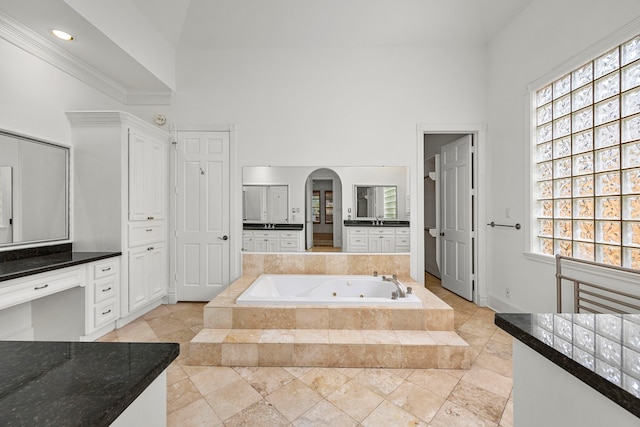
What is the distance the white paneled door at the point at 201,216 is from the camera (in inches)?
141

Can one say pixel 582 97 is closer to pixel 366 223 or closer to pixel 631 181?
pixel 631 181

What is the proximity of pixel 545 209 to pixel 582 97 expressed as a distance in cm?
98

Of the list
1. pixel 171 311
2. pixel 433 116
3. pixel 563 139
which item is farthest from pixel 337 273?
pixel 563 139

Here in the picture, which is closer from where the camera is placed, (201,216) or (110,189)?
(110,189)

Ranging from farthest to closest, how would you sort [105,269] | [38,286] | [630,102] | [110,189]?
[110,189] < [105,269] < [38,286] < [630,102]

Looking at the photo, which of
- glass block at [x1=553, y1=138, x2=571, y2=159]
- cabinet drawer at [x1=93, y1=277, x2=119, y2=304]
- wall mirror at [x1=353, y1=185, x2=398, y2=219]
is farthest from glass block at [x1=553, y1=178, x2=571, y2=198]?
cabinet drawer at [x1=93, y1=277, x2=119, y2=304]

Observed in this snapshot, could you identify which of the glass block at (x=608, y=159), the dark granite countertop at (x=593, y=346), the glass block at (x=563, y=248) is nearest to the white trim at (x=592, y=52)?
the glass block at (x=608, y=159)

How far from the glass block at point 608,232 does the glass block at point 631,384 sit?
83.0 inches

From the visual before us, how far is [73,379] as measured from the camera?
0.57 m

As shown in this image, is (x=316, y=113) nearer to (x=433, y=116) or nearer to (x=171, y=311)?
(x=433, y=116)

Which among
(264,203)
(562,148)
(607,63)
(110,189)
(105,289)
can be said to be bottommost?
(105,289)

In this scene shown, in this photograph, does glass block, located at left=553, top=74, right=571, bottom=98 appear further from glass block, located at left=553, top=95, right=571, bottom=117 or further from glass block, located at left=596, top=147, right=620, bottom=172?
glass block, located at left=596, top=147, right=620, bottom=172

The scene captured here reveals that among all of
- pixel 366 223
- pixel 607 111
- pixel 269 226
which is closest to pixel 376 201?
pixel 366 223

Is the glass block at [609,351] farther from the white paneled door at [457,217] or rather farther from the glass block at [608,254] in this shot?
the white paneled door at [457,217]
